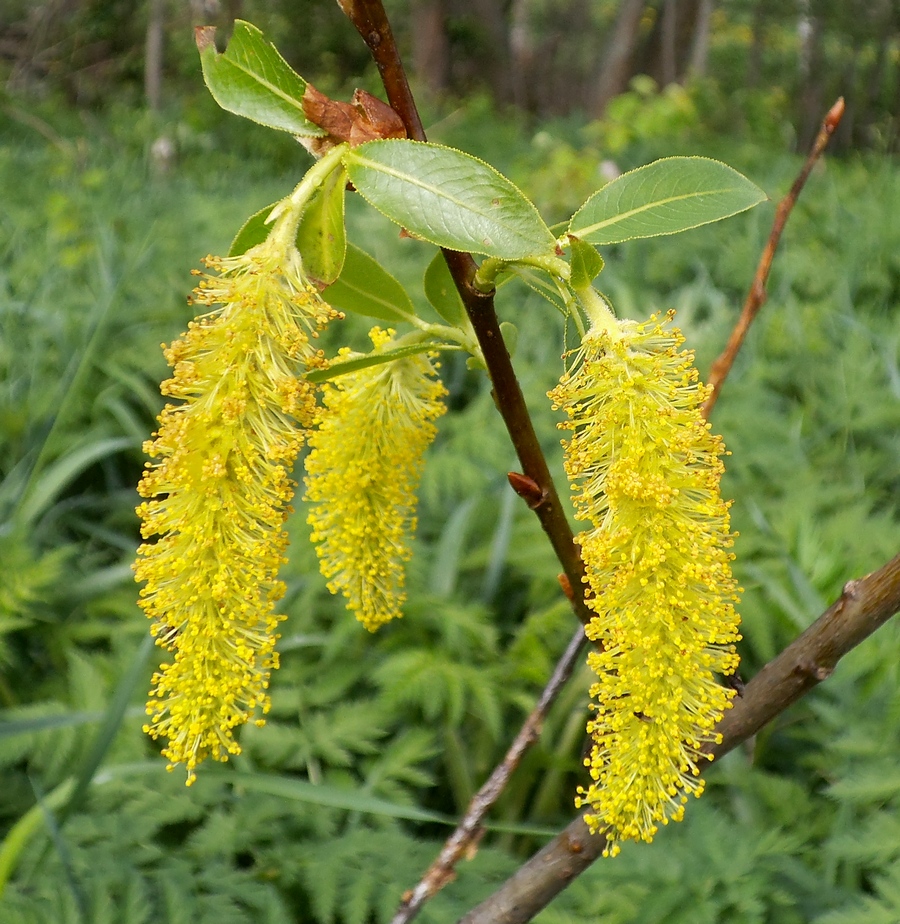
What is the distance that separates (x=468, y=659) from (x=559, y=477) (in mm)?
464

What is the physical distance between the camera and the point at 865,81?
6.91 meters

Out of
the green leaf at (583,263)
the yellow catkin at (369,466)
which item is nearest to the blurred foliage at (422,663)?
the yellow catkin at (369,466)

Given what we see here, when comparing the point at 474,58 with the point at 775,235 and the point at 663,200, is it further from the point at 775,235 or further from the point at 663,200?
the point at 663,200

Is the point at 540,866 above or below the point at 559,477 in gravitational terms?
above

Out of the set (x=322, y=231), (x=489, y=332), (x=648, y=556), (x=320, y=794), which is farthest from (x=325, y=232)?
(x=320, y=794)

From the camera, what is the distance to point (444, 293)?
1.97 feet

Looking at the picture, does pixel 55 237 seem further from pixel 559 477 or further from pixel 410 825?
pixel 410 825

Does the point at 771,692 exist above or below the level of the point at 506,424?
below

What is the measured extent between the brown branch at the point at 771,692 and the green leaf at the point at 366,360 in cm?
28

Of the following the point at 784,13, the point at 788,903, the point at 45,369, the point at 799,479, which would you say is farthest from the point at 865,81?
the point at 788,903

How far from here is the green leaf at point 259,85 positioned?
486 millimetres

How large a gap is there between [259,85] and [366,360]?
162 mm

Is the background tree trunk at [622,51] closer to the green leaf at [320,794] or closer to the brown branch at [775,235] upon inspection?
the brown branch at [775,235]

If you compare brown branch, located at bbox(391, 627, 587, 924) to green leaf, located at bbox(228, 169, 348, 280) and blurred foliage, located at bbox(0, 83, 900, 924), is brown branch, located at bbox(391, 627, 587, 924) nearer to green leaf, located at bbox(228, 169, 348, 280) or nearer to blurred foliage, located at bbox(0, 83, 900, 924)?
blurred foliage, located at bbox(0, 83, 900, 924)
